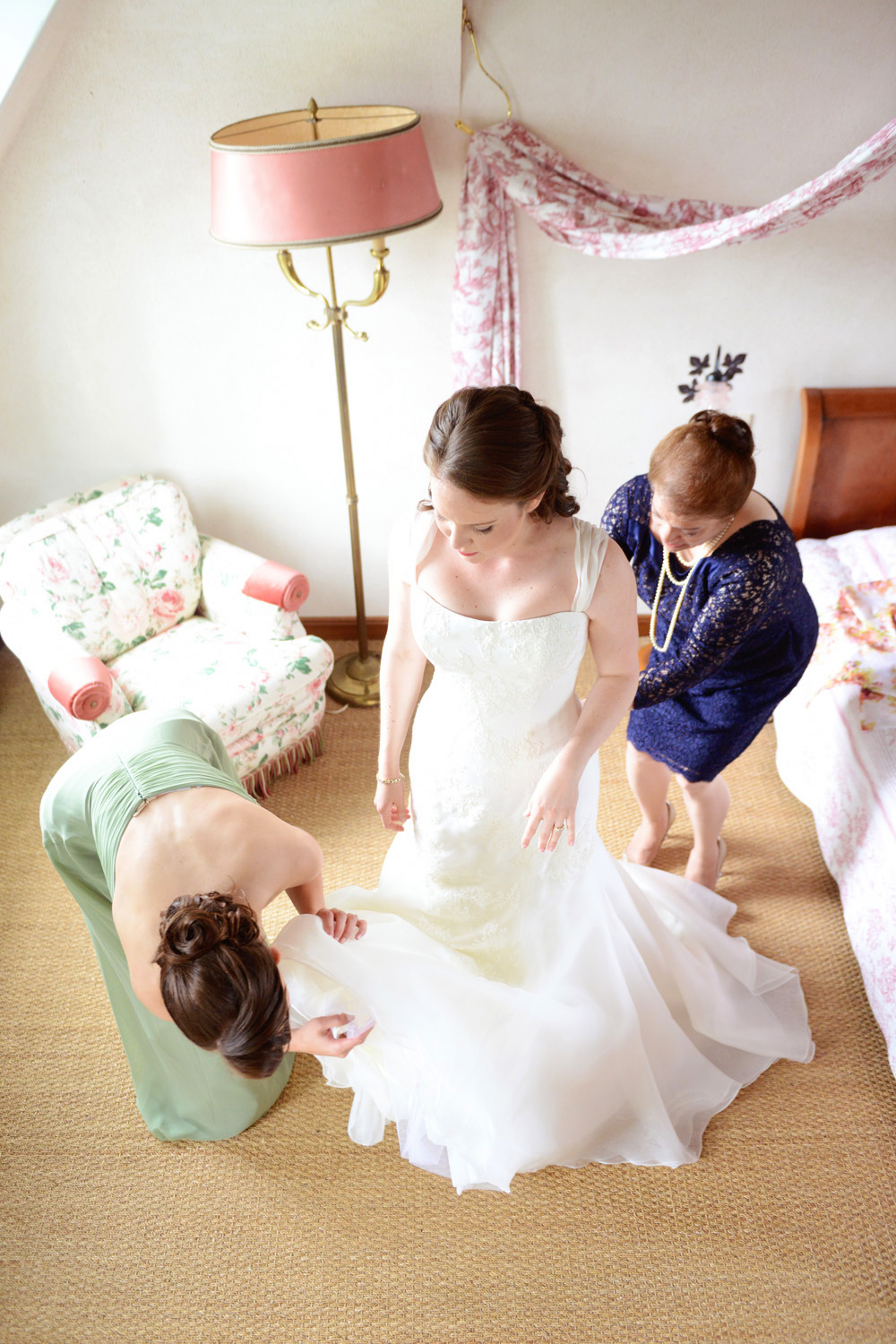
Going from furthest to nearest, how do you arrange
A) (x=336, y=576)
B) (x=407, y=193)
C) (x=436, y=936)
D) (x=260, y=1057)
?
1. (x=336, y=576)
2. (x=407, y=193)
3. (x=436, y=936)
4. (x=260, y=1057)

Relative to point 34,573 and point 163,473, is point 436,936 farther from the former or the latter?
point 163,473

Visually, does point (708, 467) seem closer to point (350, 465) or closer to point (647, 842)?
point (647, 842)

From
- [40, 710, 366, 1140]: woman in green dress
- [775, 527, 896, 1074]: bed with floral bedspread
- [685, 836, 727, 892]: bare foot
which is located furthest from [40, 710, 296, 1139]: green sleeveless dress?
[775, 527, 896, 1074]: bed with floral bedspread

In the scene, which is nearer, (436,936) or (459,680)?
(459,680)

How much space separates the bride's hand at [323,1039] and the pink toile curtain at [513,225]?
6.78ft

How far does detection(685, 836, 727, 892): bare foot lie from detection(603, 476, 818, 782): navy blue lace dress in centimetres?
29

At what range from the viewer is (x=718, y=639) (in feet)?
6.34

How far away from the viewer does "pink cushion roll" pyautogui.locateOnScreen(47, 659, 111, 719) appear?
97.8 inches

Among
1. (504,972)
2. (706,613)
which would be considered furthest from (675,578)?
(504,972)

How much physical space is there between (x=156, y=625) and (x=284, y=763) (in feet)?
2.10

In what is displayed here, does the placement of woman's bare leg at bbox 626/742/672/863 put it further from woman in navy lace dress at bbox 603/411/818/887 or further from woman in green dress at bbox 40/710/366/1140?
woman in green dress at bbox 40/710/366/1140

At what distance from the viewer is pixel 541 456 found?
1414 millimetres

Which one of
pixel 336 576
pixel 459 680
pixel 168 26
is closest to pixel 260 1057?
pixel 459 680

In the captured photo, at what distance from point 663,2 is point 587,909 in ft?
8.00
